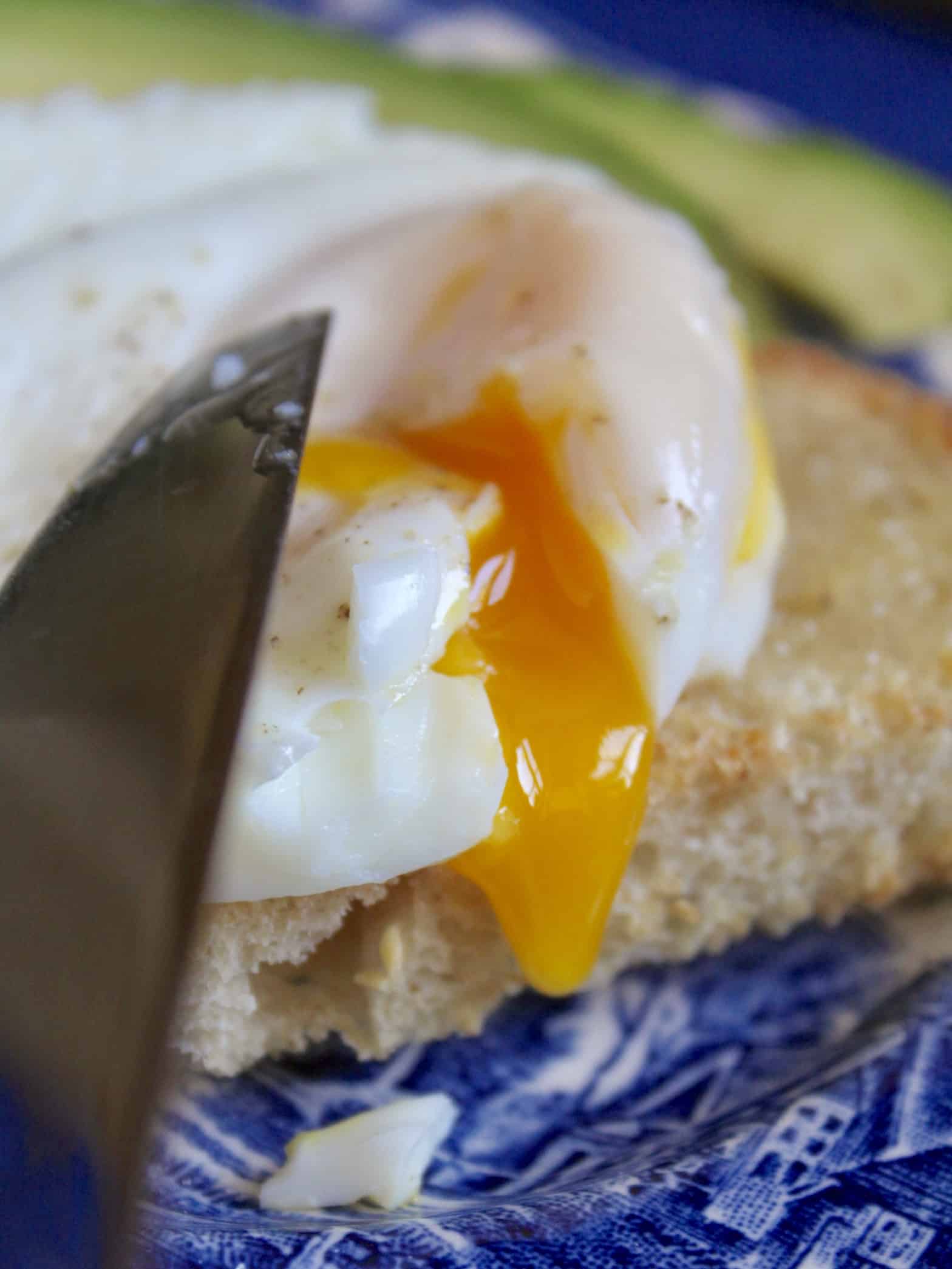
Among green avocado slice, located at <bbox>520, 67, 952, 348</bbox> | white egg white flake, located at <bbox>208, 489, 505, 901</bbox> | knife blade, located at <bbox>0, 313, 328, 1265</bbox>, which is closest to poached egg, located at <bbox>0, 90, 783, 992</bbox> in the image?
white egg white flake, located at <bbox>208, 489, 505, 901</bbox>

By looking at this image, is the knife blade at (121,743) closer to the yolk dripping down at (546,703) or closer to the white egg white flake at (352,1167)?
the yolk dripping down at (546,703)

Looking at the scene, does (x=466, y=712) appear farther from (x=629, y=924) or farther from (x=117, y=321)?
(x=117, y=321)

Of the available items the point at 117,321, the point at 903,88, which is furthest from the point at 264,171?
the point at 903,88

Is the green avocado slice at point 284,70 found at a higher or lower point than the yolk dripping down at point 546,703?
higher

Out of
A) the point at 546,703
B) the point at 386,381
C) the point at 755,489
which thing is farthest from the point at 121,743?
the point at 755,489

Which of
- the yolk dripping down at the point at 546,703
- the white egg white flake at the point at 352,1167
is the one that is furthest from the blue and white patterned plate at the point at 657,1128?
the yolk dripping down at the point at 546,703

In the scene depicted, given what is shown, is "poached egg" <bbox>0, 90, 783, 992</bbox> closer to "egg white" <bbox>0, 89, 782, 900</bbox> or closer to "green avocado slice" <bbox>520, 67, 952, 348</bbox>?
"egg white" <bbox>0, 89, 782, 900</bbox>
